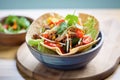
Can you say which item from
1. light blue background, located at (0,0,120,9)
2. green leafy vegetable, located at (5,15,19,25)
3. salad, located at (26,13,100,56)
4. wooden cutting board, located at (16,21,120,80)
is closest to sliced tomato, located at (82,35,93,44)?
salad, located at (26,13,100,56)

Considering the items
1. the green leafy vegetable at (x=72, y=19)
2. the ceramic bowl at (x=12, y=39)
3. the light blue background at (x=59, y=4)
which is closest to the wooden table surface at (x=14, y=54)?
the ceramic bowl at (x=12, y=39)

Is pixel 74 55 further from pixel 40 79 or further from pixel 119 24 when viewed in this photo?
pixel 119 24

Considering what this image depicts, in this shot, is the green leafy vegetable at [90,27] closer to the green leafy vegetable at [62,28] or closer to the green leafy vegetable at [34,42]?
the green leafy vegetable at [62,28]

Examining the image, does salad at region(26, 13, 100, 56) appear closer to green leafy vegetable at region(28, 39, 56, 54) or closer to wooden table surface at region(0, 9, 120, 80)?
green leafy vegetable at region(28, 39, 56, 54)

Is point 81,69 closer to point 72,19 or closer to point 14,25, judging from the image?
point 72,19

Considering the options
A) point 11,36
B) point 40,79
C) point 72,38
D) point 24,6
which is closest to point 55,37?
point 72,38

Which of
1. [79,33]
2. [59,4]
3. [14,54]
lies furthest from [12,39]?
[59,4]
